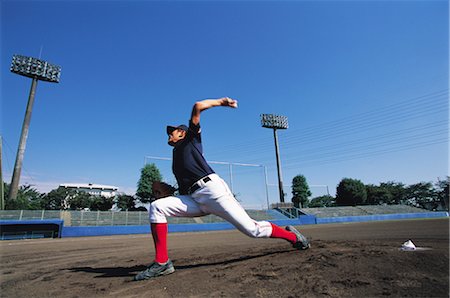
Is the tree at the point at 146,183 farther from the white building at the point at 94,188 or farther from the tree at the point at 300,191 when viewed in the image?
the white building at the point at 94,188

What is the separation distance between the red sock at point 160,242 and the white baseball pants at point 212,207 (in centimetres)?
7

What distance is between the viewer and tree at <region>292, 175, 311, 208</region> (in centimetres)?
5052

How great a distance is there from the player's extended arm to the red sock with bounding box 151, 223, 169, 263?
1148 mm

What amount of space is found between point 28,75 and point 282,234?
3246 cm

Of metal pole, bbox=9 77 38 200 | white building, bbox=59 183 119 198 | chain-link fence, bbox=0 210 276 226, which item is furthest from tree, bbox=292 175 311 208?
white building, bbox=59 183 119 198

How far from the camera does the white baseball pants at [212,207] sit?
255 cm

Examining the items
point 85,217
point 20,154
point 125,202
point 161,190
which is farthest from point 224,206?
point 125,202

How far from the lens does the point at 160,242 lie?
2.62 meters

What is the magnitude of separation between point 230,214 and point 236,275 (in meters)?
0.55

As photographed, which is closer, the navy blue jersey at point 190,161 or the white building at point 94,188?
the navy blue jersey at point 190,161

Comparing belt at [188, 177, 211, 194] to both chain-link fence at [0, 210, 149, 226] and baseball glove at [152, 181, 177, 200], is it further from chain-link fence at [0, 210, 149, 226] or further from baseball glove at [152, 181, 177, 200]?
chain-link fence at [0, 210, 149, 226]

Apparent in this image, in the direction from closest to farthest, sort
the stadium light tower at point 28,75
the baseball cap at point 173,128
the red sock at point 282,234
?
1. the red sock at point 282,234
2. the baseball cap at point 173,128
3. the stadium light tower at point 28,75

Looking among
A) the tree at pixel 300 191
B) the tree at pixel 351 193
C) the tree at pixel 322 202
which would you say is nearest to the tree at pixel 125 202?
the tree at pixel 300 191

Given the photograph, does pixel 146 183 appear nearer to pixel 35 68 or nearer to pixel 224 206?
pixel 35 68
